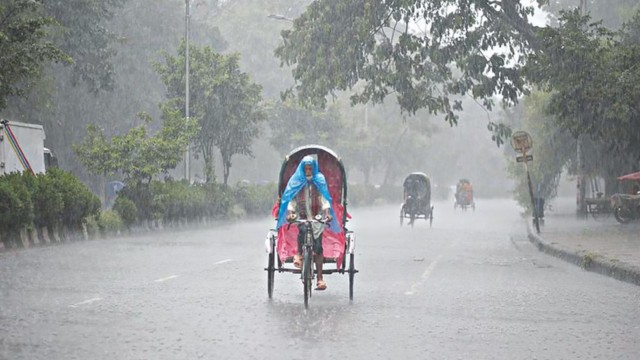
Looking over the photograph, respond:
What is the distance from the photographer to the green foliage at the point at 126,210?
30766mm

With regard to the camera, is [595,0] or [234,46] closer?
[595,0]

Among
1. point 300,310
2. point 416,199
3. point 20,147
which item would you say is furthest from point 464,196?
point 300,310

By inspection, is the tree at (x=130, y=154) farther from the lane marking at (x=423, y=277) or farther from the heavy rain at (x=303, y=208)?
the lane marking at (x=423, y=277)

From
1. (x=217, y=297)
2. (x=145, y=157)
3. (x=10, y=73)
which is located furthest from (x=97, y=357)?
(x=145, y=157)

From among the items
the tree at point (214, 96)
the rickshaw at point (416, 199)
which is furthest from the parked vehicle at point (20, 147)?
the rickshaw at point (416, 199)

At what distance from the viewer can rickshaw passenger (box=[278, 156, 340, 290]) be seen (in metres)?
13.0

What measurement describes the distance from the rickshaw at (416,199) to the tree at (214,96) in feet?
25.2

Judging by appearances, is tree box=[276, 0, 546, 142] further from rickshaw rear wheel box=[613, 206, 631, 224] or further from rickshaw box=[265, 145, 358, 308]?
rickshaw box=[265, 145, 358, 308]

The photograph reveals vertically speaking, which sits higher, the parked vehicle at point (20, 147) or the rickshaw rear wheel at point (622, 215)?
the parked vehicle at point (20, 147)

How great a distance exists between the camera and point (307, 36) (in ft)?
102

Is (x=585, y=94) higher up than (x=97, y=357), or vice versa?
(x=585, y=94)

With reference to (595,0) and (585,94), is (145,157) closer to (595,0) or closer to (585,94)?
(585,94)

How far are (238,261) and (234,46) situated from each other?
260ft

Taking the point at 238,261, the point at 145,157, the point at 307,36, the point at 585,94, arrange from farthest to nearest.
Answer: the point at 145,157 → the point at 307,36 → the point at 585,94 → the point at 238,261
